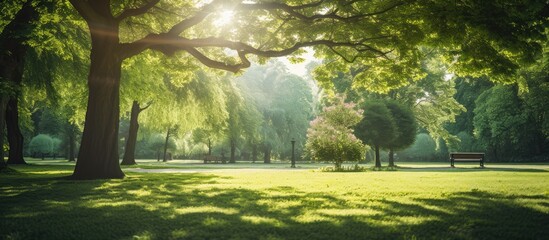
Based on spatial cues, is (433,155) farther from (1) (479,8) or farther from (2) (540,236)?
(2) (540,236)

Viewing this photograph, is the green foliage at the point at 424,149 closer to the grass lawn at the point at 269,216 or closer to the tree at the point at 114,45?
the tree at the point at 114,45

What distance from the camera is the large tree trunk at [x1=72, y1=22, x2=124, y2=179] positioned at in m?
13.2

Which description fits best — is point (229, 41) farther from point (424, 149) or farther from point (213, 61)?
point (424, 149)

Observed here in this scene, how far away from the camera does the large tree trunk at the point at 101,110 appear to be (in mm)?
13156

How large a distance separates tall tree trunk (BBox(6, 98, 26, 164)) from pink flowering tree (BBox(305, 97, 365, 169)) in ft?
59.3

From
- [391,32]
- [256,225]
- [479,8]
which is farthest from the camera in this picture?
[391,32]

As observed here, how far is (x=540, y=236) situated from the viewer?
484 cm

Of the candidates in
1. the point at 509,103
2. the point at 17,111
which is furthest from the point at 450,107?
the point at 17,111

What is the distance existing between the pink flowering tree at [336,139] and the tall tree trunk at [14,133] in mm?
18070

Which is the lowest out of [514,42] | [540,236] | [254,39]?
[540,236]

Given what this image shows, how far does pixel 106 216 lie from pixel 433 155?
56.3 m

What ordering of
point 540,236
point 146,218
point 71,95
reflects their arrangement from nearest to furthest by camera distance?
point 540,236, point 146,218, point 71,95

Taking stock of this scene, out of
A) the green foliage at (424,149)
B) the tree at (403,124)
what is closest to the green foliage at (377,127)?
the tree at (403,124)

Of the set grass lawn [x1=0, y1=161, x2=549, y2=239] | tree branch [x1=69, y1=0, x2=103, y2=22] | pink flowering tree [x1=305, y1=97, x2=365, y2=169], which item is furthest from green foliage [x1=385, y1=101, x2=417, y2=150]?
tree branch [x1=69, y1=0, x2=103, y2=22]
